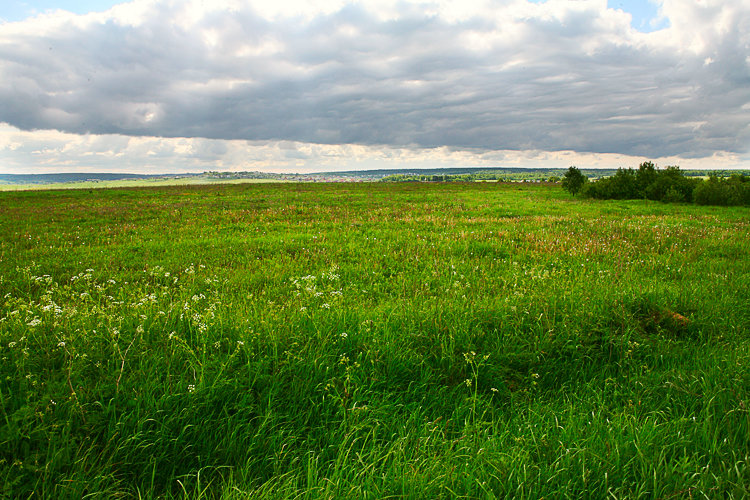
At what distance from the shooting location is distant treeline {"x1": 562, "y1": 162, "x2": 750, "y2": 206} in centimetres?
3122

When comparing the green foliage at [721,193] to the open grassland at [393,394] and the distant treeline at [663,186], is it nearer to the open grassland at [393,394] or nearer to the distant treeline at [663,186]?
the distant treeline at [663,186]

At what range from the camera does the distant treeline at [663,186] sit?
102ft

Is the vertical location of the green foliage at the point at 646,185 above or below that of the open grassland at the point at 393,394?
above

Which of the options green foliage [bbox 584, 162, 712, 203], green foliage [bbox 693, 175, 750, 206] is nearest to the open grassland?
A: green foliage [bbox 693, 175, 750, 206]

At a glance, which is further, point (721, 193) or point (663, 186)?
point (663, 186)

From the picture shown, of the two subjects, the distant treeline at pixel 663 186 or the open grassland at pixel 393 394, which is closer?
the open grassland at pixel 393 394

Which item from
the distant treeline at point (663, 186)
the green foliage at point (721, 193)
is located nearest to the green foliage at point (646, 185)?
the distant treeline at point (663, 186)

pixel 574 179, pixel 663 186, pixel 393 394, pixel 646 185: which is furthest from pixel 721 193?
pixel 393 394

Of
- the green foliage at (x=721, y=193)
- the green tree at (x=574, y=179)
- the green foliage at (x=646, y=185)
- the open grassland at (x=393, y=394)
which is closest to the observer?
the open grassland at (x=393, y=394)

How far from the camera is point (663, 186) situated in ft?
115

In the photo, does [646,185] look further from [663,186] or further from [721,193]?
[721,193]

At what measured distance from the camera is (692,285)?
6.90 m

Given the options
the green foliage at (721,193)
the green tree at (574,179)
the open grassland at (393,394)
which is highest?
the green tree at (574,179)

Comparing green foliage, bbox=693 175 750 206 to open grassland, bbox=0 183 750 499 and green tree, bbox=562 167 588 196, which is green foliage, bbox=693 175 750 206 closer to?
green tree, bbox=562 167 588 196
